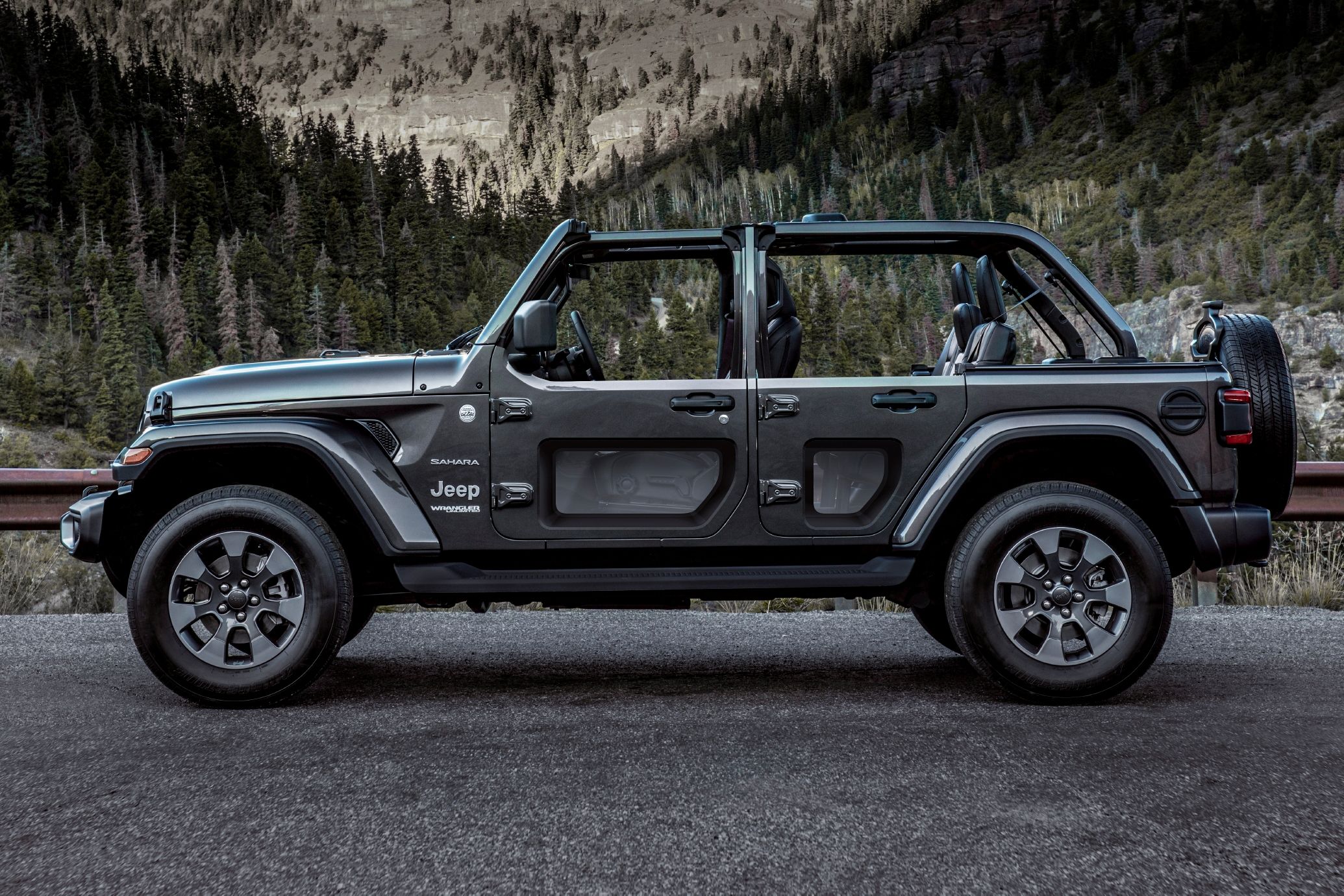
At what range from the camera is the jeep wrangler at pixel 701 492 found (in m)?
4.02

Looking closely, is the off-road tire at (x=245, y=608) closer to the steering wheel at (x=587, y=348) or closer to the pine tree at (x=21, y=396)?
the steering wheel at (x=587, y=348)

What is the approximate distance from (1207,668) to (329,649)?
3.82m

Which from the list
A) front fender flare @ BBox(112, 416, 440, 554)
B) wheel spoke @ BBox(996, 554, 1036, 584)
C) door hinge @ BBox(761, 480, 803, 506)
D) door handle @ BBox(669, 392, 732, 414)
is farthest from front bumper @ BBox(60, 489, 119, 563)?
wheel spoke @ BBox(996, 554, 1036, 584)

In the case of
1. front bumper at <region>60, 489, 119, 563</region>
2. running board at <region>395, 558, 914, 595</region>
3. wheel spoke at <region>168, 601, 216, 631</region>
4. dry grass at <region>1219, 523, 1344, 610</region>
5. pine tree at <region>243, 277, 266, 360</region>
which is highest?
pine tree at <region>243, 277, 266, 360</region>

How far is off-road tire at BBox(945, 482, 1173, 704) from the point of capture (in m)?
3.96

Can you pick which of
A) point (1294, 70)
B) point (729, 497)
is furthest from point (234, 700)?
point (1294, 70)

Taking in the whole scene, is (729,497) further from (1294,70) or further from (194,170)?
(1294,70)

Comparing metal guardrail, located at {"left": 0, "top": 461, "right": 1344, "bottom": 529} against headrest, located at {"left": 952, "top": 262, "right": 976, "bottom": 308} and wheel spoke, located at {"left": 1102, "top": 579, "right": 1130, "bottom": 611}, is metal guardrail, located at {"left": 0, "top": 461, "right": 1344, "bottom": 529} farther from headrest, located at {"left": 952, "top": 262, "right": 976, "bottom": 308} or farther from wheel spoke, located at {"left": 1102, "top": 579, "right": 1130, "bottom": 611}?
wheel spoke, located at {"left": 1102, "top": 579, "right": 1130, "bottom": 611}

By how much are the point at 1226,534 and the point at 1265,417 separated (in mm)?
526

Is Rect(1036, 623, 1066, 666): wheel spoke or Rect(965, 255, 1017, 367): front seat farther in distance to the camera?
Rect(965, 255, 1017, 367): front seat

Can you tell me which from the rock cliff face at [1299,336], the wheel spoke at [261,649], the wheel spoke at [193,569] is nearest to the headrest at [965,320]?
the wheel spoke at [261,649]

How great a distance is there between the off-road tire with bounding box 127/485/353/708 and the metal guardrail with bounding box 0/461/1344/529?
3174mm

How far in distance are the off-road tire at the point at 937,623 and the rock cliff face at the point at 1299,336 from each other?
254ft

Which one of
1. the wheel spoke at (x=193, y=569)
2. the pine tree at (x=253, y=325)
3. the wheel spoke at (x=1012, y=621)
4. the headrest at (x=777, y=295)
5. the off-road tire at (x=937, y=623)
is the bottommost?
the off-road tire at (x=937, y=623)
